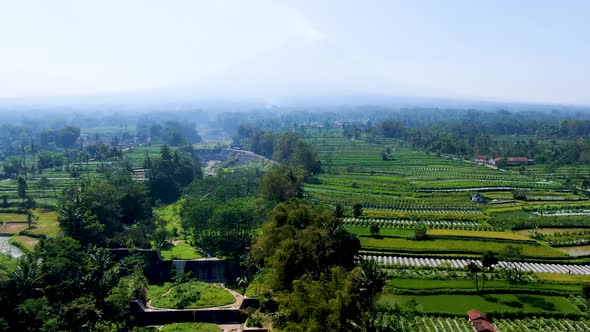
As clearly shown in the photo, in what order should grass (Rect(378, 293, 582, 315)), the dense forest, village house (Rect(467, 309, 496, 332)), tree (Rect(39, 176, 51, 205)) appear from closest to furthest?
the dense forest < village house (Rect(467, 309, 496, 332)) < grass (Rect(378, 293, 582, 315)) < tree (Rect(39, 176, 51, 205))

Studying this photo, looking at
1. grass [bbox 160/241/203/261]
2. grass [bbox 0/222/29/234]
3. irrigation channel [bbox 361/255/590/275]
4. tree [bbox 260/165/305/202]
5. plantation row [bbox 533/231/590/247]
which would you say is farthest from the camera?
tree [bbox 260/165/305/202]

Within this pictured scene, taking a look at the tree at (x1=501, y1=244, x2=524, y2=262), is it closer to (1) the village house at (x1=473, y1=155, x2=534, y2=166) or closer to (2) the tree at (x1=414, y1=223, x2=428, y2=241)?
(2) the tree at (x1=414, y1=223, x2=428, y2=241)

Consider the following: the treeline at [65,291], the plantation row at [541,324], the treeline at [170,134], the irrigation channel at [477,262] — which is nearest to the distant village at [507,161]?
the irrigation channel at [477,262]

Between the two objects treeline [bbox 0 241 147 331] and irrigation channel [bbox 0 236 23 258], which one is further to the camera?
irrigation channel [bbox 0 236 23 258]

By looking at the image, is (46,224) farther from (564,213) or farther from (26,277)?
(564,213)

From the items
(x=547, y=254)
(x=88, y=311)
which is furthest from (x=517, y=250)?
(x=88, y=311)

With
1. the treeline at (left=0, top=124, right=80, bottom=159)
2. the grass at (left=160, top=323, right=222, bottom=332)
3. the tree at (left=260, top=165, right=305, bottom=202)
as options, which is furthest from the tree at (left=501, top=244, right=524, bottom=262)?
the treeline at (left=0, top=124, right=80, bottom=159)
